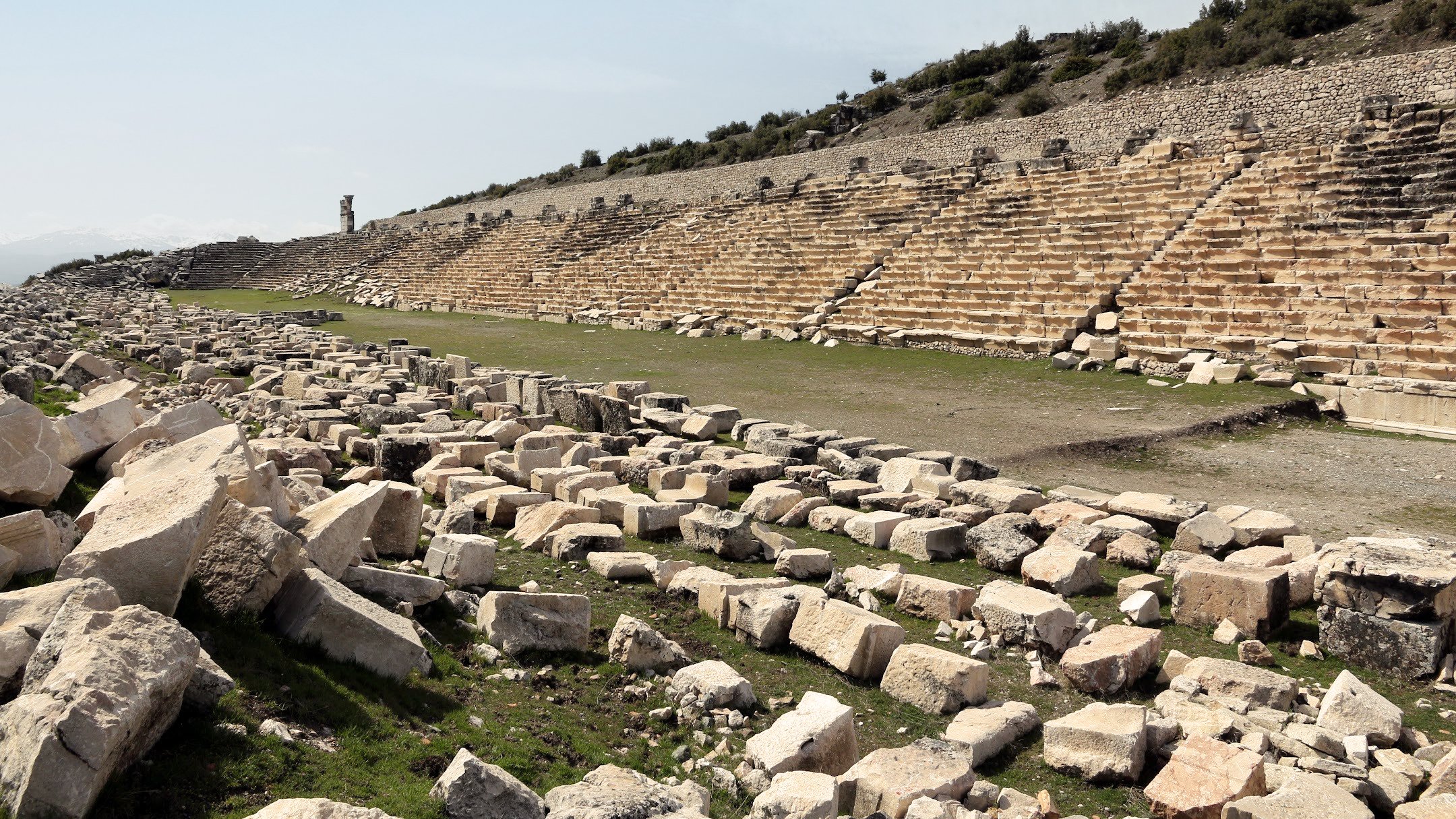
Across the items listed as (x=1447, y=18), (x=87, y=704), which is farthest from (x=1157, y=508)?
(x=1447, y=18)

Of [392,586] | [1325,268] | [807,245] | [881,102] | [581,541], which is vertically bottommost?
[581,541]

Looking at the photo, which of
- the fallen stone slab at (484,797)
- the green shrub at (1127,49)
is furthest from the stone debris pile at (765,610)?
the green shrub at (1127,49)

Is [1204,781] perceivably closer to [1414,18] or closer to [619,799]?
[619,799]

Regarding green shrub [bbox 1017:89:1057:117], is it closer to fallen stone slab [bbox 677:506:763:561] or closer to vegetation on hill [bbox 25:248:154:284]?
fallen stone slab [bbox 677:506:763:561]

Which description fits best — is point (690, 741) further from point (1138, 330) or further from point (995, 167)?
point (995, 167)

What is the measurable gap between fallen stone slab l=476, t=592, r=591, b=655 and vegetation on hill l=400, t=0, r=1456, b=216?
2957 cm

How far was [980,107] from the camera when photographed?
40.2 meters

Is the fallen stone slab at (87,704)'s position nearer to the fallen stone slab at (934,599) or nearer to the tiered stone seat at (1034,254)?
the fallen stone slab at (934,599)

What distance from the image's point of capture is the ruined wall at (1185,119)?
20703 mm

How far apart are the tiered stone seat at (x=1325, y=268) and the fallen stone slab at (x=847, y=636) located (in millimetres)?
10590

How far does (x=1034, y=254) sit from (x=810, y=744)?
16.8 m

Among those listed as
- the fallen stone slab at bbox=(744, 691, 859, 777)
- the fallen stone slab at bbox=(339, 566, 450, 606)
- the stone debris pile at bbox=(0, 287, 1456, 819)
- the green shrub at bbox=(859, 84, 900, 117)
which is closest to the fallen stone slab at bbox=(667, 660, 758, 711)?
the stone debris pile at bbox=(0, 287, 1456, 819)

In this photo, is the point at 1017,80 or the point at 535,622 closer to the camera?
the point at 535,622

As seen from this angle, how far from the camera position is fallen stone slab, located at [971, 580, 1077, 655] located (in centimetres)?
583
